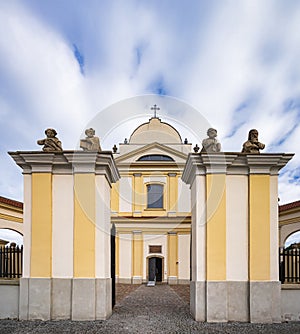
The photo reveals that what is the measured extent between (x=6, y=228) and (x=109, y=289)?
8.67 metres

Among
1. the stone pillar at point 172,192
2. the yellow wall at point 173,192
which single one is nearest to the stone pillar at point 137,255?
the stone pillar at point 172,192

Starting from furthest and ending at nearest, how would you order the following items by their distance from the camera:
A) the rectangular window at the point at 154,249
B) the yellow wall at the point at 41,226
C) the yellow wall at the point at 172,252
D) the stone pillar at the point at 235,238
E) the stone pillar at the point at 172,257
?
the rectangular window at the point at 154,249 < the yellow wall at the point at 172,252 < the stone pillar at the point at 172,257 < the yellow wall at the point at 41,226 < the stone pillar at the point at 235,238

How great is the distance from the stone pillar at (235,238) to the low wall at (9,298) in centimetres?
438

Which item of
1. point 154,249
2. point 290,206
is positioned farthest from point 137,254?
point 290,206

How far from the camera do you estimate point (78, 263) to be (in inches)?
382

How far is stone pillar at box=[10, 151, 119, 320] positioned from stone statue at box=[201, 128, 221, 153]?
2.43 meters

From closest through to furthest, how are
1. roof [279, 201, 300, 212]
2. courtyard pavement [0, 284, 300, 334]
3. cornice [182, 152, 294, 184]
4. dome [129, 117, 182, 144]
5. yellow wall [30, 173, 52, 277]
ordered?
courtyard pavement [0, 284, 300, 334]
yellow wall [30, 173, 52, 277]
cornice [182, 152, 294, 184]
roof [279, 201, 300, 212]
dome [129, 117, 182, 144]

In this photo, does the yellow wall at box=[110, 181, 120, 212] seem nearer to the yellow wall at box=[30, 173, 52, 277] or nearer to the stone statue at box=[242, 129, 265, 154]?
the yellow wall at box=[30, 173, 52, 277]

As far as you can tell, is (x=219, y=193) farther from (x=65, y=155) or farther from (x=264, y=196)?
(x=65, y=155)

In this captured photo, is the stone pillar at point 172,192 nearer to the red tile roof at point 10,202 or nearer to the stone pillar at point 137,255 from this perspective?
the stone pillar at point 137,255

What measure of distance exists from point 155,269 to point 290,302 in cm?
1476

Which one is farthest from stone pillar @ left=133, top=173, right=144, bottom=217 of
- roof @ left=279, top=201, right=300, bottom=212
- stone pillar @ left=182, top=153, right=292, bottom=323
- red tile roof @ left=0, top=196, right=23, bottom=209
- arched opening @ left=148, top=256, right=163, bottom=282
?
stone pillar @ left=182, top=153, right=292, bottom=323

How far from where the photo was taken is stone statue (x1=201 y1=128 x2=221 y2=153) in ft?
32.9

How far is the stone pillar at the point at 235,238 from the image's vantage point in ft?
31.5
